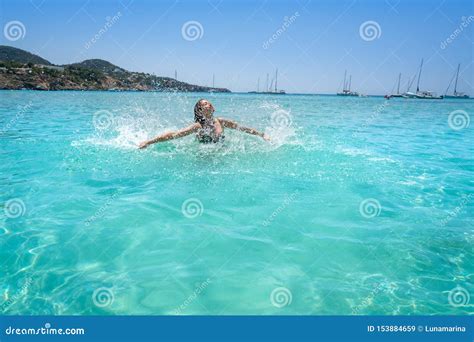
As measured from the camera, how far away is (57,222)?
19.7ft

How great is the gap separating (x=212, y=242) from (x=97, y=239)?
191 centimetres

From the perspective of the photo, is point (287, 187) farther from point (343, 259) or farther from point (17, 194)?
point (17, 194)
